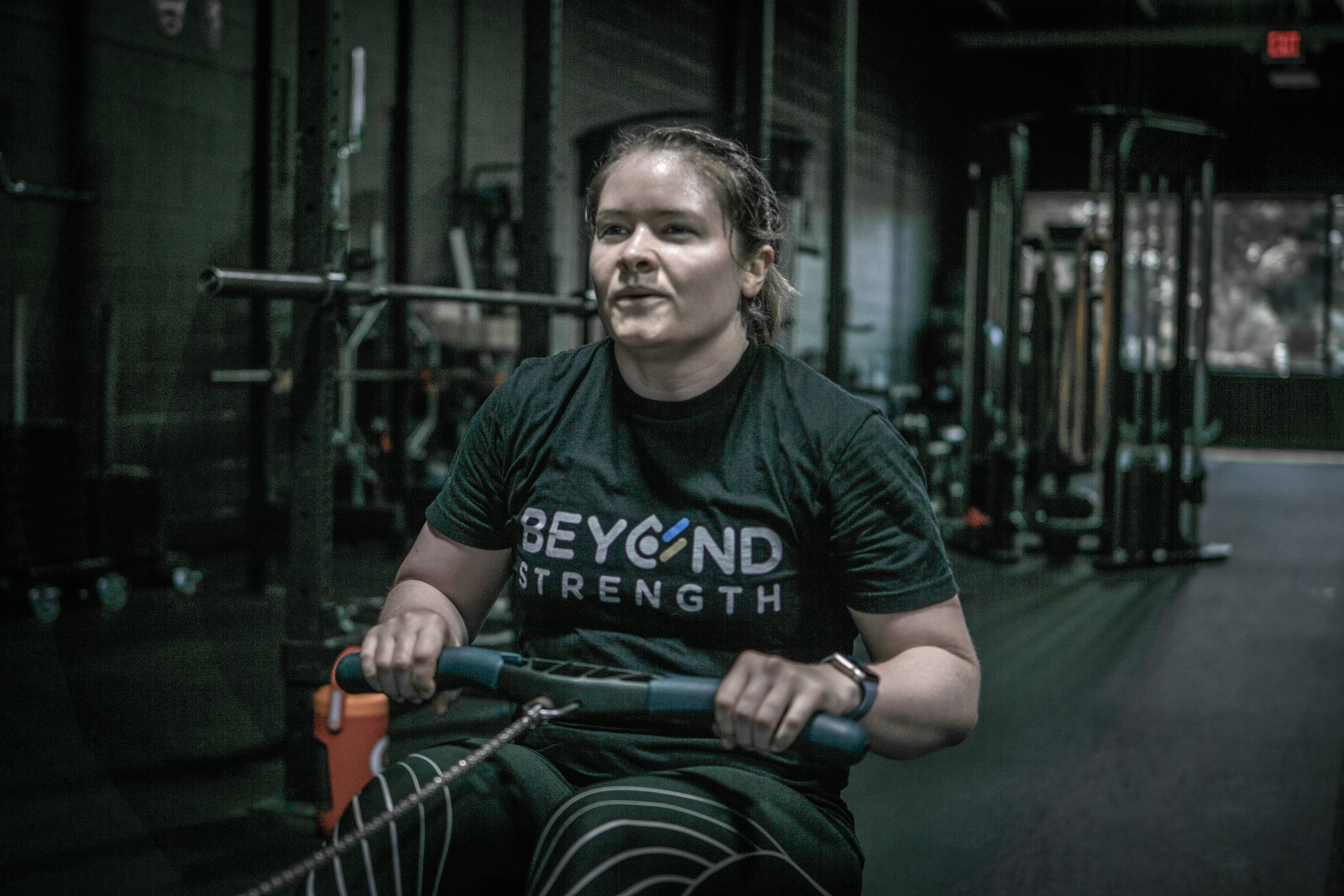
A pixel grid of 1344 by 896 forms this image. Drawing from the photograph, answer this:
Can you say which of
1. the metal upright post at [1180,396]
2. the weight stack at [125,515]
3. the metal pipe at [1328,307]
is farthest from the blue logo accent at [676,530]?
the metal pipe at [1328,307]

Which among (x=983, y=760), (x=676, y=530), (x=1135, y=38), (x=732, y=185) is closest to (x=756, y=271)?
(x=732, y=185)

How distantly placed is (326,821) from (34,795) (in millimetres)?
618

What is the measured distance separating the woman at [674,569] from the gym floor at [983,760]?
0.55 m

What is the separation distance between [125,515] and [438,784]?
3.93 m


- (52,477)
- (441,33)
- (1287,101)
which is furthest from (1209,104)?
(52,477)

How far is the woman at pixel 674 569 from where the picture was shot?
1.07 m

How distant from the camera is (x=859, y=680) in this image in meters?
1.03

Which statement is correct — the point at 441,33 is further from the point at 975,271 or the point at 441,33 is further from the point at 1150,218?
the point at 1150,218

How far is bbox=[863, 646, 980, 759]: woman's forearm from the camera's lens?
109 cm

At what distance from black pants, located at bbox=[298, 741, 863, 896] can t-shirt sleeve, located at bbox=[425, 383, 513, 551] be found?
25cm

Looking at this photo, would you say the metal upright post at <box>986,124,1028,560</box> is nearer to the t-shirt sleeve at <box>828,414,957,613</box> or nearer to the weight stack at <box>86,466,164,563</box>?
the weight stack at <box>86,466,164,563</box>

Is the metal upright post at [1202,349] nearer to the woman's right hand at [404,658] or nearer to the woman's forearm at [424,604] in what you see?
the woman's forearm at [424,604]

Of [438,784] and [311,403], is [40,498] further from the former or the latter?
[438,784]

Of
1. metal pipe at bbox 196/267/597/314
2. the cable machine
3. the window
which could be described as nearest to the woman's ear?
metal pipe at bbox 196/267/597/314
